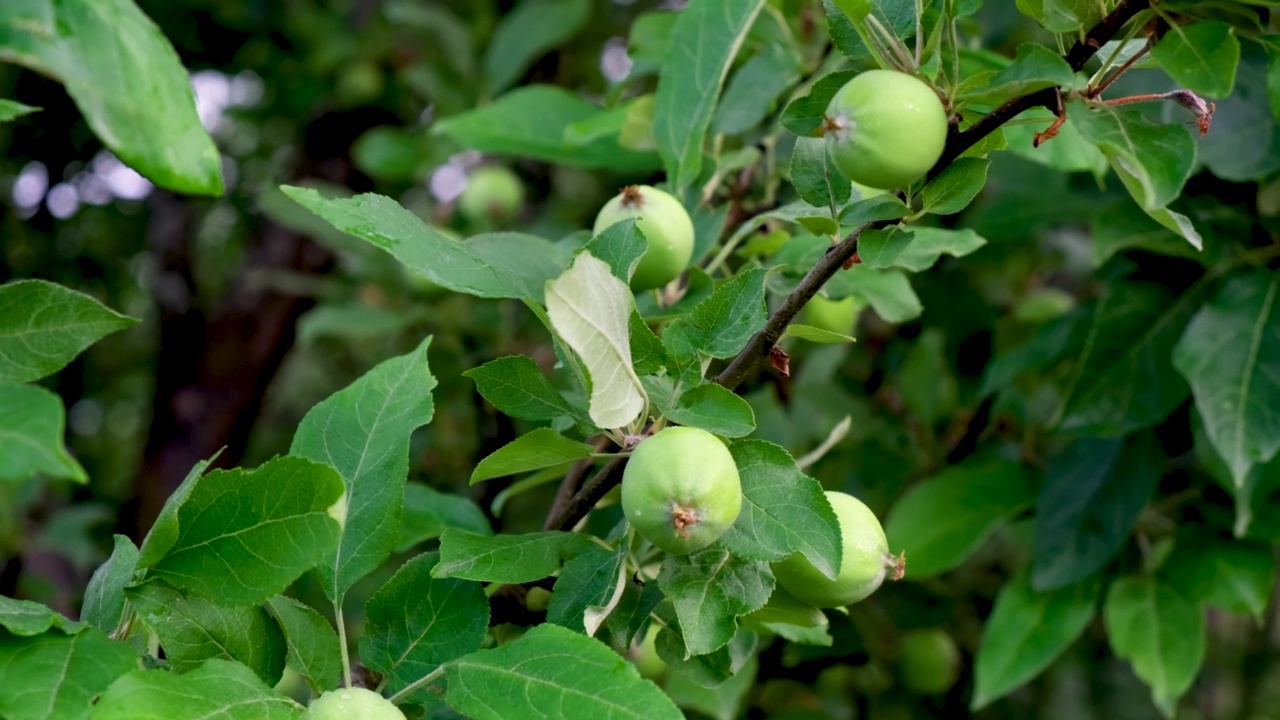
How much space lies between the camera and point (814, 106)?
71 cm

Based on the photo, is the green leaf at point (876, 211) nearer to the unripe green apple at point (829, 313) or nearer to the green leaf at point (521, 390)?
the green leaf at point (521, 390)

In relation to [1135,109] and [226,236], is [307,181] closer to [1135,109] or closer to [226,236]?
[226,236]

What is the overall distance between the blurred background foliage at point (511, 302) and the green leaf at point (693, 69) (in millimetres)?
113

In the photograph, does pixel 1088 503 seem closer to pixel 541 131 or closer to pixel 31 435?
pixel 541 131

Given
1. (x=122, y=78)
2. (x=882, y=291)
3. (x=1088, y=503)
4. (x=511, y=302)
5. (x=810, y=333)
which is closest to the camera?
(x=122, y=78)

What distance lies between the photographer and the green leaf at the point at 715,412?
629 millimetres

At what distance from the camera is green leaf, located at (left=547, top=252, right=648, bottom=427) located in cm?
56

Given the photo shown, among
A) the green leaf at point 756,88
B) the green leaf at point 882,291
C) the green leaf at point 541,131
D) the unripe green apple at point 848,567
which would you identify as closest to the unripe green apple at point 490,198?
the green leaf at point 541,131

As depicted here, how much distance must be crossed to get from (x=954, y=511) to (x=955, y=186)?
0.88m

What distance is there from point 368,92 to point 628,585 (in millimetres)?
1889

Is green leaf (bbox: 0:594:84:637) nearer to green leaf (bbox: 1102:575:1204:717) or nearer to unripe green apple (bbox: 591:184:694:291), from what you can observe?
unripe green apple (bbox: 591:184:694:291)

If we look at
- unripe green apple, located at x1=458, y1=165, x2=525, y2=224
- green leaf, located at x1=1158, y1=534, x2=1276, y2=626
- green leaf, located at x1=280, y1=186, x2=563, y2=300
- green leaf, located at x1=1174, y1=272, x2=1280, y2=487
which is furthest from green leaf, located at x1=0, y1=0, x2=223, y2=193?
unripe green apple, located at x1=458, y1=165, x2=525, y2=224

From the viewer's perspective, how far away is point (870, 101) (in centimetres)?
61

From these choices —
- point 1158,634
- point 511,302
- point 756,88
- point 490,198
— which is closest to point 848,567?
point 756,88
